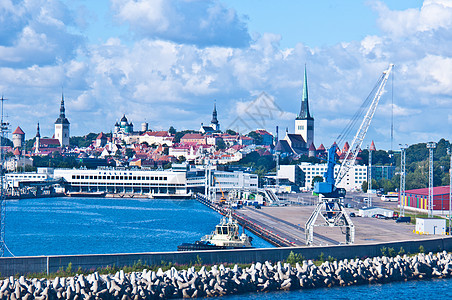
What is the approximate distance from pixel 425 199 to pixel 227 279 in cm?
6091

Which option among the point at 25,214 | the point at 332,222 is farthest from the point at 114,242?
the point at 25,214

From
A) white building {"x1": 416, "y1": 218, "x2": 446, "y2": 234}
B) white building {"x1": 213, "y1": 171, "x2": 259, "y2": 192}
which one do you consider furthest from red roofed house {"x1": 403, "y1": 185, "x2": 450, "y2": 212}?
white building {"x1": 213, "y1": 171, "x2": 259, "y2": 192}

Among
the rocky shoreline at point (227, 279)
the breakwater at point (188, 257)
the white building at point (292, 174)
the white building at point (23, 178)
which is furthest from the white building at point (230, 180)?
the rocky shoreline at point (227, 279)

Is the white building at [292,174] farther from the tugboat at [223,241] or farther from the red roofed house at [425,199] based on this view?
the tugboat at [223,241]

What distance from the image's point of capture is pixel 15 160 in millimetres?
192875

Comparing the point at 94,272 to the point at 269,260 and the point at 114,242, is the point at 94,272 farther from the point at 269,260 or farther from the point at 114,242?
the point at 114,242

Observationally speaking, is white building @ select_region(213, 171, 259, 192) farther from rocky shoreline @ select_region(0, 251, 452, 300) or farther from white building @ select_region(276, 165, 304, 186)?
rocky shoreline @ select_region(0, 251, 452, 300)

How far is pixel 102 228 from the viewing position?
73.8 meters

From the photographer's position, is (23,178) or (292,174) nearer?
(23,178)

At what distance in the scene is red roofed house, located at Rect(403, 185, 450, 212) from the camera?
3443 inches

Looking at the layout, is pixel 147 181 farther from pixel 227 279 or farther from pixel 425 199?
pixel 227 279

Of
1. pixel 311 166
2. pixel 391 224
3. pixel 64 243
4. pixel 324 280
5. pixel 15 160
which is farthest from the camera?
pixel 15 160

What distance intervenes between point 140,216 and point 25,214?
46.5 feet

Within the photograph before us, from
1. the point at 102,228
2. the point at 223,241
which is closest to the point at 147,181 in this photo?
the point at 102,228
